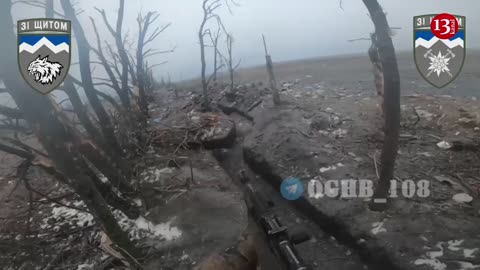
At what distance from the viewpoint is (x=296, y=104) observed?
8.25 meters

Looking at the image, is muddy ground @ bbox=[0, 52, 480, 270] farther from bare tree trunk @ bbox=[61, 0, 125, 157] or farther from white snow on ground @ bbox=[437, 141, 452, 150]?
bare tree trunk @ bbox=[61, 0, 125, 157]

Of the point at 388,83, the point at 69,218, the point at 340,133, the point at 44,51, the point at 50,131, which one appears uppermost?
the point at 44,51

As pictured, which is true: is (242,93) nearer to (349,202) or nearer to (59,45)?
(349,202)

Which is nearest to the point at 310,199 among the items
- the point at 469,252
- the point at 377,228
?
the point at 377,228

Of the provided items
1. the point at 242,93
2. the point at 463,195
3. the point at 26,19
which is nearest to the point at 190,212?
the point at 26,19

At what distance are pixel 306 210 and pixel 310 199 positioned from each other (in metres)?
0.21

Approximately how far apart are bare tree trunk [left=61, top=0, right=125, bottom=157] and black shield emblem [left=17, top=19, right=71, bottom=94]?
1525 millimetres

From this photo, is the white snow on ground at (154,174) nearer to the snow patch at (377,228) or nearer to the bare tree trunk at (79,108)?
the bare tree trunk at (79,108)

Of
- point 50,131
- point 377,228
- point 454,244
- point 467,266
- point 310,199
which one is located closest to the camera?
point 50,131

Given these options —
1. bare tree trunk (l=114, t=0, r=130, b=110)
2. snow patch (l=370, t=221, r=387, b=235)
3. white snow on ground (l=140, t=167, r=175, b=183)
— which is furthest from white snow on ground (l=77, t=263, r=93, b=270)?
bare tree trunk (l=114, t=0, r=130, b=110)

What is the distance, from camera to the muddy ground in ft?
10.7

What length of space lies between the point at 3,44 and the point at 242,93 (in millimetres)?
8541

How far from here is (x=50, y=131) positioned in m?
2.69

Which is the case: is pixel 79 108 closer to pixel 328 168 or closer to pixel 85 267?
pixel 85 267
